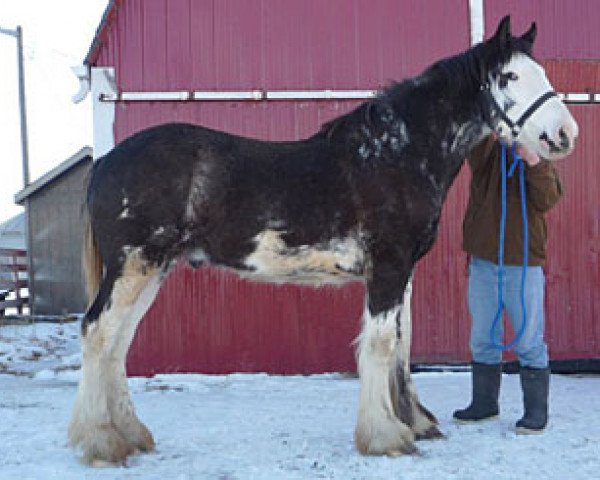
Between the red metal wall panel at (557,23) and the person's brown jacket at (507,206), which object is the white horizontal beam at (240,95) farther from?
the person's brown jacket at (507,206)

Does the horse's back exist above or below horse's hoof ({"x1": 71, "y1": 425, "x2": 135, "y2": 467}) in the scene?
above

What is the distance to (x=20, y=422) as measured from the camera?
178 inches

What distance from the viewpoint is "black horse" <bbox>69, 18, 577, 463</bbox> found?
3.66m

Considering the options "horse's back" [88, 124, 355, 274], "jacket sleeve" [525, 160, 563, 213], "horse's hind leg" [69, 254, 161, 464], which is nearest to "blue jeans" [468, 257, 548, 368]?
"jacket sleeve" [525, 160, 563, 213]

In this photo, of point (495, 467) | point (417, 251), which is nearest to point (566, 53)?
point (417, 251)

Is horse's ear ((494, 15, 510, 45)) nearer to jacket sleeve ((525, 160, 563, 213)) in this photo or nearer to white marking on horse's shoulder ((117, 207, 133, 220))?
jacket sleeve ((525, 160, 563, 213))

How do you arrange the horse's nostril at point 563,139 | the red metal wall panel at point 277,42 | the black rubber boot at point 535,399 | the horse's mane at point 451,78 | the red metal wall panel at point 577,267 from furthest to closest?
1. the red metal wall panel at point 577,267
2. the red metal wall panel at point 277,42
3. the black rubber boot at point 535,399
4. the horse's mane at point 451,78
5. the horse's nostril at point 563,139

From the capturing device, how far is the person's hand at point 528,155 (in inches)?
150

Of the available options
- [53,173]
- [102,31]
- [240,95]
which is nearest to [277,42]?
[240,95]

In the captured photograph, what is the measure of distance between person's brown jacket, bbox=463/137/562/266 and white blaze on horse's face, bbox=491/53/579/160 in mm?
253

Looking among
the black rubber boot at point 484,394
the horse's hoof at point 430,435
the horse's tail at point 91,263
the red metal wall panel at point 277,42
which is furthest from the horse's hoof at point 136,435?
the red metal wall panel at point 277,42

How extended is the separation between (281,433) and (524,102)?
242 cm

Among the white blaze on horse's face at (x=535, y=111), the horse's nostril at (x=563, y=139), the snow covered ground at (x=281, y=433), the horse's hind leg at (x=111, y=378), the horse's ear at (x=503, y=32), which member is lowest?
the snow covered ground at (x=281, y=433)

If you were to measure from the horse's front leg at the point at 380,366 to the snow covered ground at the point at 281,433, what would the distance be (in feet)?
0.36
